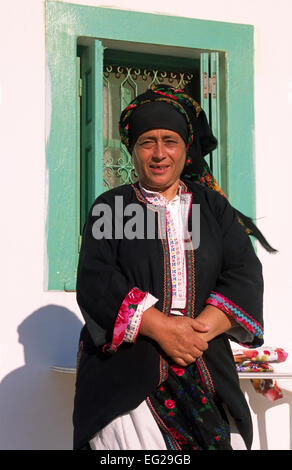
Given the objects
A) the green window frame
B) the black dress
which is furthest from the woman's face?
the green window frame

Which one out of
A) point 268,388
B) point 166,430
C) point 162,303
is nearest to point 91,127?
point 268,388

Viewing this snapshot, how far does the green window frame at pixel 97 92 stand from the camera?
4.18 metres

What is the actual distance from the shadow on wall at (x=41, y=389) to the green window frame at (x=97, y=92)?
0.81 ft

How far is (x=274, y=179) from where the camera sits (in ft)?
15.3

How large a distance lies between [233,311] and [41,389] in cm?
191

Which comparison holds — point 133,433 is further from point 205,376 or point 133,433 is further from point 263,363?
point 263,363

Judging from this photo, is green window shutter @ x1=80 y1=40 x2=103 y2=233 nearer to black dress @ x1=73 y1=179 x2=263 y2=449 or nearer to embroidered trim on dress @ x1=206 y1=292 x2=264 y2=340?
black dress @ x1=73 y1=179 x2=263 y2=449

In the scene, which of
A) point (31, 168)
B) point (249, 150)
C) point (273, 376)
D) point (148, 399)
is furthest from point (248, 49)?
point (148, 399)

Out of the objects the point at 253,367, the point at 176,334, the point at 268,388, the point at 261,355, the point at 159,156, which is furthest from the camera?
the point at 268,388

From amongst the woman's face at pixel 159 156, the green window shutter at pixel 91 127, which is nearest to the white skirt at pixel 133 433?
the woman's face at pixel 159 156

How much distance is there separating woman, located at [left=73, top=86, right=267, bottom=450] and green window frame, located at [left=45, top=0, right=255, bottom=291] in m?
1.46

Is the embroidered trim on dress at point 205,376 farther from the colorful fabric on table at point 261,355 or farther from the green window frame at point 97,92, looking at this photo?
the green window frame at point 97,92

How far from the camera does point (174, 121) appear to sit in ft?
8.82

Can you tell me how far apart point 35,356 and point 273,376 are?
1.36 m
